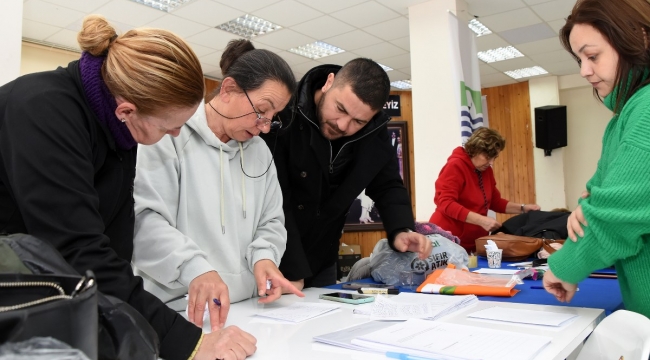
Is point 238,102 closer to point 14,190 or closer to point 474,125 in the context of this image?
point 14,190

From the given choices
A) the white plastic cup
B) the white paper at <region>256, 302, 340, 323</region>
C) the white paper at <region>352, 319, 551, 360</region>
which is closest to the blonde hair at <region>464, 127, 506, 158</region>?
the white plastic cup

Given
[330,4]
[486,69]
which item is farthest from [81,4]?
[486,69]

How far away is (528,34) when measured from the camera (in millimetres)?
5996

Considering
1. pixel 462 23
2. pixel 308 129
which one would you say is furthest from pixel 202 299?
pixel 462 23

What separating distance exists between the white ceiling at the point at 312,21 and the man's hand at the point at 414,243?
3.51 m

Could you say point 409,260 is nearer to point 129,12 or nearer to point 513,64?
point 129,12

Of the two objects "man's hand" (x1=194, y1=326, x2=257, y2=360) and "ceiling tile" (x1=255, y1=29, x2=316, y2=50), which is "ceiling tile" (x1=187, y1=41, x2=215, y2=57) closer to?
"ceiling tile" (x1=255, y1=29, x2=316, y2=50)

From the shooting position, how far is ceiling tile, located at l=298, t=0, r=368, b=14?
4855 millimetres

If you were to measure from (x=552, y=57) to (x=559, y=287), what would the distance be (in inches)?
260

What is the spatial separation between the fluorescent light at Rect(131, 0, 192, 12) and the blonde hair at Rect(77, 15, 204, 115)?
4143 mm

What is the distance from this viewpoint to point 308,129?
6.18 feet

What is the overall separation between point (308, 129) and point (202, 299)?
92 cm

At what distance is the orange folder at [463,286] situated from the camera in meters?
1.59

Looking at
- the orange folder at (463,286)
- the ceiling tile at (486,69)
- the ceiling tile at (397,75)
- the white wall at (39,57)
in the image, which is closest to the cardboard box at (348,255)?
the ceiling tile at (397,75)
